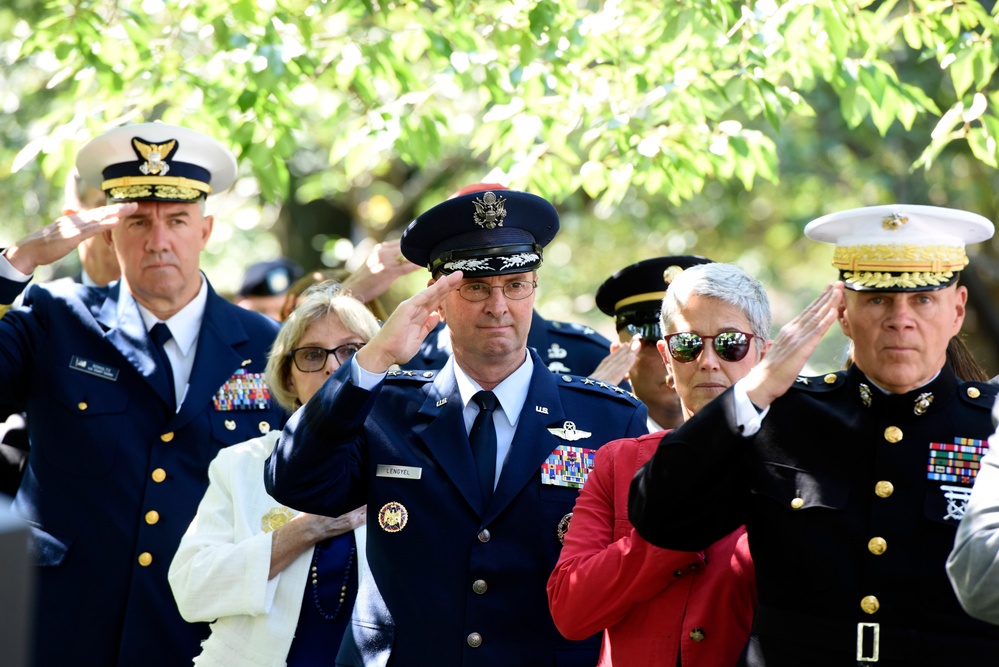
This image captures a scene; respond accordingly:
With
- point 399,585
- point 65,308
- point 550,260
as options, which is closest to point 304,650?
point 399,585

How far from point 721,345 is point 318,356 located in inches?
55.1

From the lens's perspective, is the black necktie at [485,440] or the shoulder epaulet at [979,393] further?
the black necktie at [485,440]

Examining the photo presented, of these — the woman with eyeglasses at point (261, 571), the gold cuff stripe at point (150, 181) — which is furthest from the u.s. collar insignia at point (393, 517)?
the gold cuff stripe at point (150, 181)

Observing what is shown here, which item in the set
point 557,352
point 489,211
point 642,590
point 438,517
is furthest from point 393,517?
point 557,352

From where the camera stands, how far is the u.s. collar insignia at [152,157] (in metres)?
5.12

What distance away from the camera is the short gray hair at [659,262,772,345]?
3635 mm

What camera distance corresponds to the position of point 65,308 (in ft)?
16.4

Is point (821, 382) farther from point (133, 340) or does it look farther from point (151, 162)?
point (151, 162)

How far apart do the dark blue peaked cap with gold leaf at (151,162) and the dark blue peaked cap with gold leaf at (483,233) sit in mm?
1471

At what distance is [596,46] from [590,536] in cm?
310

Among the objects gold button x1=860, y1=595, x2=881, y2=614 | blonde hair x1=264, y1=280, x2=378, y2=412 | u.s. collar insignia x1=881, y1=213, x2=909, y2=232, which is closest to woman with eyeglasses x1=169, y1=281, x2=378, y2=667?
blonde hair x1=264, y1=280, x2=378, y2=412

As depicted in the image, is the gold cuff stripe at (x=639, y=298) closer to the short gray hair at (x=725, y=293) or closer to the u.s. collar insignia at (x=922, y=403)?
the short gray hair at (x=725, y=293)

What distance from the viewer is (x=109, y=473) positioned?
4766mm

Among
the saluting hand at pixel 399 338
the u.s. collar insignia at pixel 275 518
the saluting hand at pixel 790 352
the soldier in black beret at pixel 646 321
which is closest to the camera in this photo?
the saluting hand at pixel 790 352
